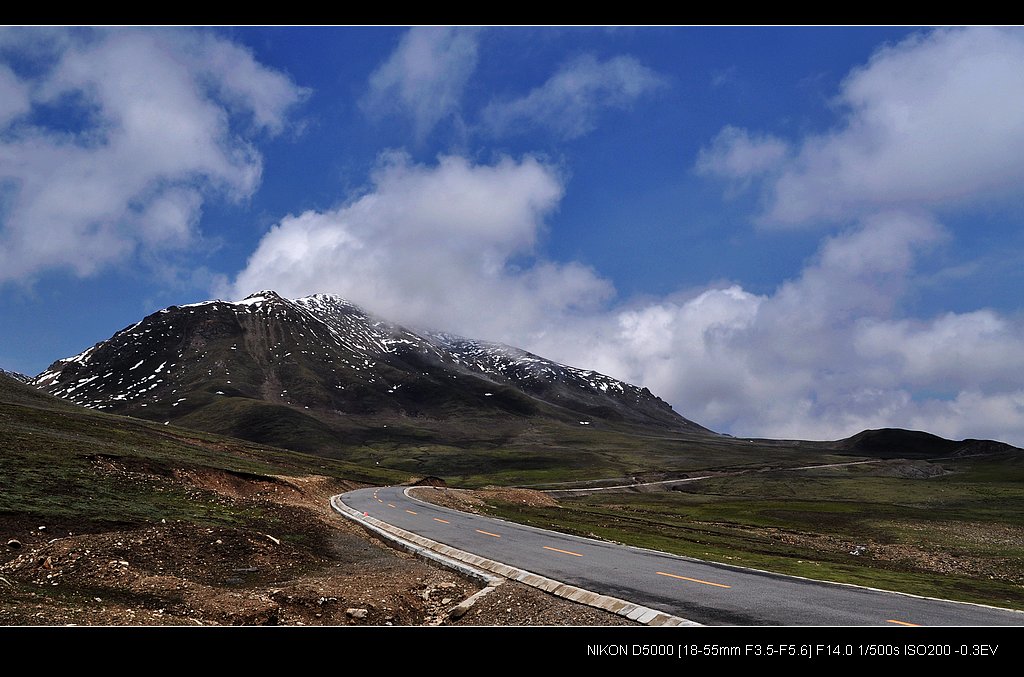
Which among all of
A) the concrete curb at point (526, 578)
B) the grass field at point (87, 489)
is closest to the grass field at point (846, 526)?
the concrete curb at point (526, 578)

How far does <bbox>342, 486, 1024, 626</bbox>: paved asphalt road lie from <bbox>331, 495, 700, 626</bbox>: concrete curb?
0.83m

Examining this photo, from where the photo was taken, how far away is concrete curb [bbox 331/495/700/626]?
13.8 meters

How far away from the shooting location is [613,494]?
5300 inches

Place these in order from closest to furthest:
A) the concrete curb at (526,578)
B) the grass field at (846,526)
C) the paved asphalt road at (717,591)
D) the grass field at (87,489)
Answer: the concrete curb at (526,578) → the paved asphalt road at (717,591) → the grass field at (87,489) → the grass field at (846,526)

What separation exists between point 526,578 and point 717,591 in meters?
5.97

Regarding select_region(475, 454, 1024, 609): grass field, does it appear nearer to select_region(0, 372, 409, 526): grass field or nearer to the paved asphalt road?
the paved asphalt road

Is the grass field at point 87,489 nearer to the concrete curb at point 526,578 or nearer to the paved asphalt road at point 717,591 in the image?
the concrete curb at point 526,578

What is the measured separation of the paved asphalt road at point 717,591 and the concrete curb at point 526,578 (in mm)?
832

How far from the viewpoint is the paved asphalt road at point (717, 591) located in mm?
14672

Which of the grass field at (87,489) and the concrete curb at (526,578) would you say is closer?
the concrete curb at (526,578)

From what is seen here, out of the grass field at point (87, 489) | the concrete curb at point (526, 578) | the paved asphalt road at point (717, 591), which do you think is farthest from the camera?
the grass field at point (87, 489)

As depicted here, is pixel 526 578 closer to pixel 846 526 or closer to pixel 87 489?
pixel 87 489
